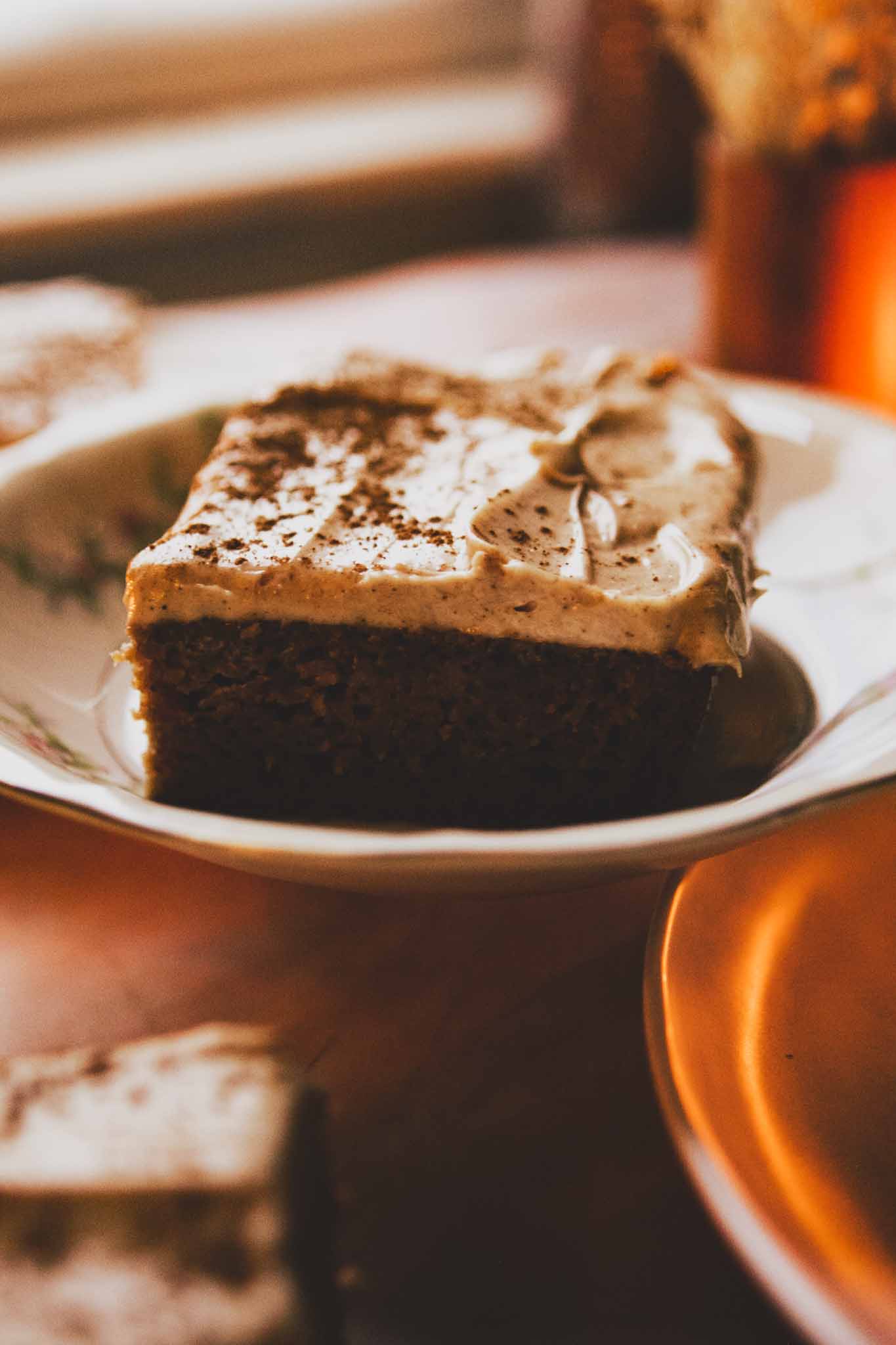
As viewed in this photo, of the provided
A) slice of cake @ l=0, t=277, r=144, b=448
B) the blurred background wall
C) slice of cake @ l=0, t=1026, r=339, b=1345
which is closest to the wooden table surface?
slice of cake @ l=0, t=1026, r=339, b=1345

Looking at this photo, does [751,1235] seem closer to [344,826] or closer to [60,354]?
[344,826]

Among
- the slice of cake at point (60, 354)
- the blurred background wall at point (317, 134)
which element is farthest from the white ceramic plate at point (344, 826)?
the blurred background wall at point (317, 134)

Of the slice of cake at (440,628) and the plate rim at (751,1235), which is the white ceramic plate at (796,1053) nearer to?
the plate rim at (751,1235)

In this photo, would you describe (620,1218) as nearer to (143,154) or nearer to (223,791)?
(223,791)

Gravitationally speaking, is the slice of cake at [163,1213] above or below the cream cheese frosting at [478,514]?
below

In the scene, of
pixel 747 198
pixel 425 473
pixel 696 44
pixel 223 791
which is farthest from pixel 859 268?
pixel 223 791

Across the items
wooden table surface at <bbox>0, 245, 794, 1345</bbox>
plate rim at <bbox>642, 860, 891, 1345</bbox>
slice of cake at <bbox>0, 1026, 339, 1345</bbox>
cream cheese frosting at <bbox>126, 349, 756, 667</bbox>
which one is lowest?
wooden table surface at <bbox>0, 245, 794, 1345</bbox>

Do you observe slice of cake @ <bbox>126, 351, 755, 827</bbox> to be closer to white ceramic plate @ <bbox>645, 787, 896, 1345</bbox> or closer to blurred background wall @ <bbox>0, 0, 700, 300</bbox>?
white ceramic plate @ <bbox>645, 787, 896, 1345</bbox>
